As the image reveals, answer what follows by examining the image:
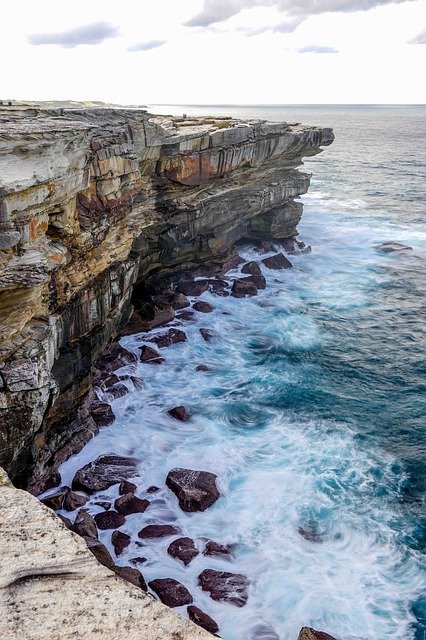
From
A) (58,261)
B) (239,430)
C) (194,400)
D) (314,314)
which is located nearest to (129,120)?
(58,261)

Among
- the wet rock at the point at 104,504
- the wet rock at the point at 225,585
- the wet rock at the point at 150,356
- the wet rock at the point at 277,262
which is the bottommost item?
the wet rock at the point at 225,585

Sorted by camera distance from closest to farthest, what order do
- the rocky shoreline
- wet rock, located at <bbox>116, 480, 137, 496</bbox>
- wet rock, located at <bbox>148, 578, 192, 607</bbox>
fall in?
wet rock, located at <bbox>148, 578, 192, 607</bbox>, the rocky shoreline, wet rock, located at <bbox>116, 480, 137, 496</bbox>

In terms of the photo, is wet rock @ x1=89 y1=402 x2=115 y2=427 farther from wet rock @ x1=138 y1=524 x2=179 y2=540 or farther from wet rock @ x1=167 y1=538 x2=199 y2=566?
wet rock @ x1=167 y1=538 x2=199 y2=566

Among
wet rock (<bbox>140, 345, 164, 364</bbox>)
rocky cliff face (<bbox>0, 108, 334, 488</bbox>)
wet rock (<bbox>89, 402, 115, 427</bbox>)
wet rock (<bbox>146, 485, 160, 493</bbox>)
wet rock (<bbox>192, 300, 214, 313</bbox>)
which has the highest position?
rocky cliff face (<bbox>0, 108, 334, 488</bbox>)

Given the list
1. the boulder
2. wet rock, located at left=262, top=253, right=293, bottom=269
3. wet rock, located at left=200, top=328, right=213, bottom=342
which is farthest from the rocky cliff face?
wet rock, located at left=262, top=253, right=293, bottom=269

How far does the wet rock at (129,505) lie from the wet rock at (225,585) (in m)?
3.16

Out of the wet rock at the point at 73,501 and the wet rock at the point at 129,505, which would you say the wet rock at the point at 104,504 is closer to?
the wet rock at the point at 129,505

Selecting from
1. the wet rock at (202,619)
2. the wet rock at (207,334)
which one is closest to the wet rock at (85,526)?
the wet rock at (202,619)

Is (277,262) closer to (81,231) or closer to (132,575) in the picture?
(81,231)

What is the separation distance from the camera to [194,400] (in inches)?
874

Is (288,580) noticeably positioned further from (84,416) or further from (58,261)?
(58,261)

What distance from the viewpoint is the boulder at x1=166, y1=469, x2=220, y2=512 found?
16.4 m

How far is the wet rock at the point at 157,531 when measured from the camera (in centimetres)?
1538

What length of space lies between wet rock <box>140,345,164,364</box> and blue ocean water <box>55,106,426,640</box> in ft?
1.80
